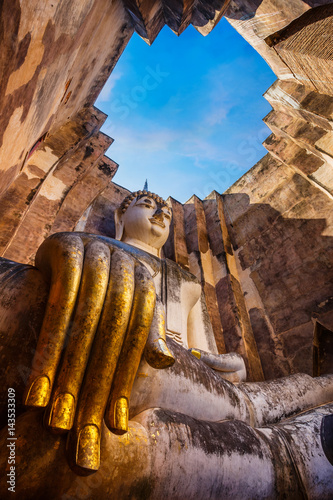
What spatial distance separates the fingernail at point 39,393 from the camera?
723 mm

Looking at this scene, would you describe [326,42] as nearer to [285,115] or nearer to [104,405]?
[285,115]

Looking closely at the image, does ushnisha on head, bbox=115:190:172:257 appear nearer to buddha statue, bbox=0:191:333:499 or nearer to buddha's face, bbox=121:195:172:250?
buddha's face, bbox=121:195:172:250

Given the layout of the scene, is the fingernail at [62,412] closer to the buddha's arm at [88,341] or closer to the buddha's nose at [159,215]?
the buddha's arm at [88,341]

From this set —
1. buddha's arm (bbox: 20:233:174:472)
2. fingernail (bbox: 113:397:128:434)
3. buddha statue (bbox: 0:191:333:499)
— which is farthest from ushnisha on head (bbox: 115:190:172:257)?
fingernail (bbox: 113:397:128:434)

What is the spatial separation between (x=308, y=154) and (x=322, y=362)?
2.98m

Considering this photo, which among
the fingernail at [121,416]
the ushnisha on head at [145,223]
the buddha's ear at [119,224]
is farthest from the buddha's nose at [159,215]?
the fingernail at [121,416]

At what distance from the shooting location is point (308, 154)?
4148mm

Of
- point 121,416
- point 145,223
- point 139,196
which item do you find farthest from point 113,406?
point 139,196

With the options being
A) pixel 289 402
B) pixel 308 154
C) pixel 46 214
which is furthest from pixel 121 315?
pixel 308 154

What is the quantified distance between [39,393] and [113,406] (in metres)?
0.25

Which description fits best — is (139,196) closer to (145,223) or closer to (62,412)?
(145,223)

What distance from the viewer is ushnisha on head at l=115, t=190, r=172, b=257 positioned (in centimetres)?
298

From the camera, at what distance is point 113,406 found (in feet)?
2.86

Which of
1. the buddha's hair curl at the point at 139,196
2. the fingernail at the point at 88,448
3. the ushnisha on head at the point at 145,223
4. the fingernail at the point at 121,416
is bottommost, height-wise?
the fingernail at the point at 88,448
